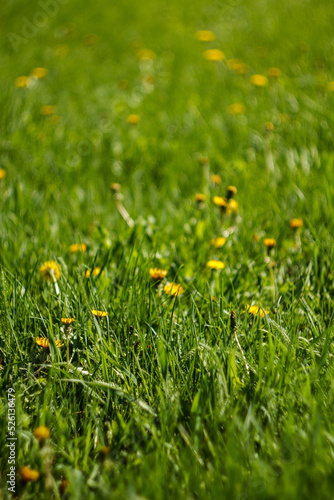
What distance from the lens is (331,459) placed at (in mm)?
934

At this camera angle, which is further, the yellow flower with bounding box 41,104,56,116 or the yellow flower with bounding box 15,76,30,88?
the yellow flower with bounding box 15,76,30,88

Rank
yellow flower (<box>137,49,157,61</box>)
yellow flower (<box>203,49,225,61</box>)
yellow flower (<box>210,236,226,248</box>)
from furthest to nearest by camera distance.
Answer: yellow flower (<box>137,49,157,61</box>), yellow flower (<box>203,49,225,61</box>), yellow flower (<box>210,236,226,248</box>)

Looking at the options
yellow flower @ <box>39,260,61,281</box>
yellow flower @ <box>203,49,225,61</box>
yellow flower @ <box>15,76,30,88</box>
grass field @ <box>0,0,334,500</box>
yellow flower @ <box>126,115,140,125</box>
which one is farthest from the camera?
yellow flower @ <box>203,49,225,61</box>

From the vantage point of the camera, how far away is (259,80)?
11.9 ft

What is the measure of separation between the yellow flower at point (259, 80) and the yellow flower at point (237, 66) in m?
0.29

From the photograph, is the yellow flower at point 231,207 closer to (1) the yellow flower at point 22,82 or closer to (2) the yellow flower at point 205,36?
(1) the yellow flower at point 22,82

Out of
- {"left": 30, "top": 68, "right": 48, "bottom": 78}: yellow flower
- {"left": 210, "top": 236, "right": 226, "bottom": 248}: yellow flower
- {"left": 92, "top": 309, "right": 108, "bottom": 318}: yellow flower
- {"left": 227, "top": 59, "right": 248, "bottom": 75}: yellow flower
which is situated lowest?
{"left": 227, "top": 59, "right": 248, "bottom": 75}: yellow flower

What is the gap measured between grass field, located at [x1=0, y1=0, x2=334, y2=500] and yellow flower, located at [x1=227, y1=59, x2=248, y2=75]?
0.06 feet

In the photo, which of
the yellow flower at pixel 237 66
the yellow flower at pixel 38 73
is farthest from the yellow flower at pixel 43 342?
the yellow flower at pixel 38 73

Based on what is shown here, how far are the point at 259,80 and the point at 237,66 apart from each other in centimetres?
48

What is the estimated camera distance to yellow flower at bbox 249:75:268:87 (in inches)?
142

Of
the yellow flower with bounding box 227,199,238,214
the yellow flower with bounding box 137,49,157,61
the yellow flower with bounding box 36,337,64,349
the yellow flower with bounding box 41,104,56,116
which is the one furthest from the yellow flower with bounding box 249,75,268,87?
the yellow flower with bounding box 36,337,64,349

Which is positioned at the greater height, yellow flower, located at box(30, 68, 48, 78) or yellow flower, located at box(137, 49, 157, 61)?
yellow flower, located at box(30, 68, 48, 78)

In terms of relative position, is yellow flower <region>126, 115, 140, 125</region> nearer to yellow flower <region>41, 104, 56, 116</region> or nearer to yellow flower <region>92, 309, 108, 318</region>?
yellow flower <region>41, 104, 56, 116</region>
